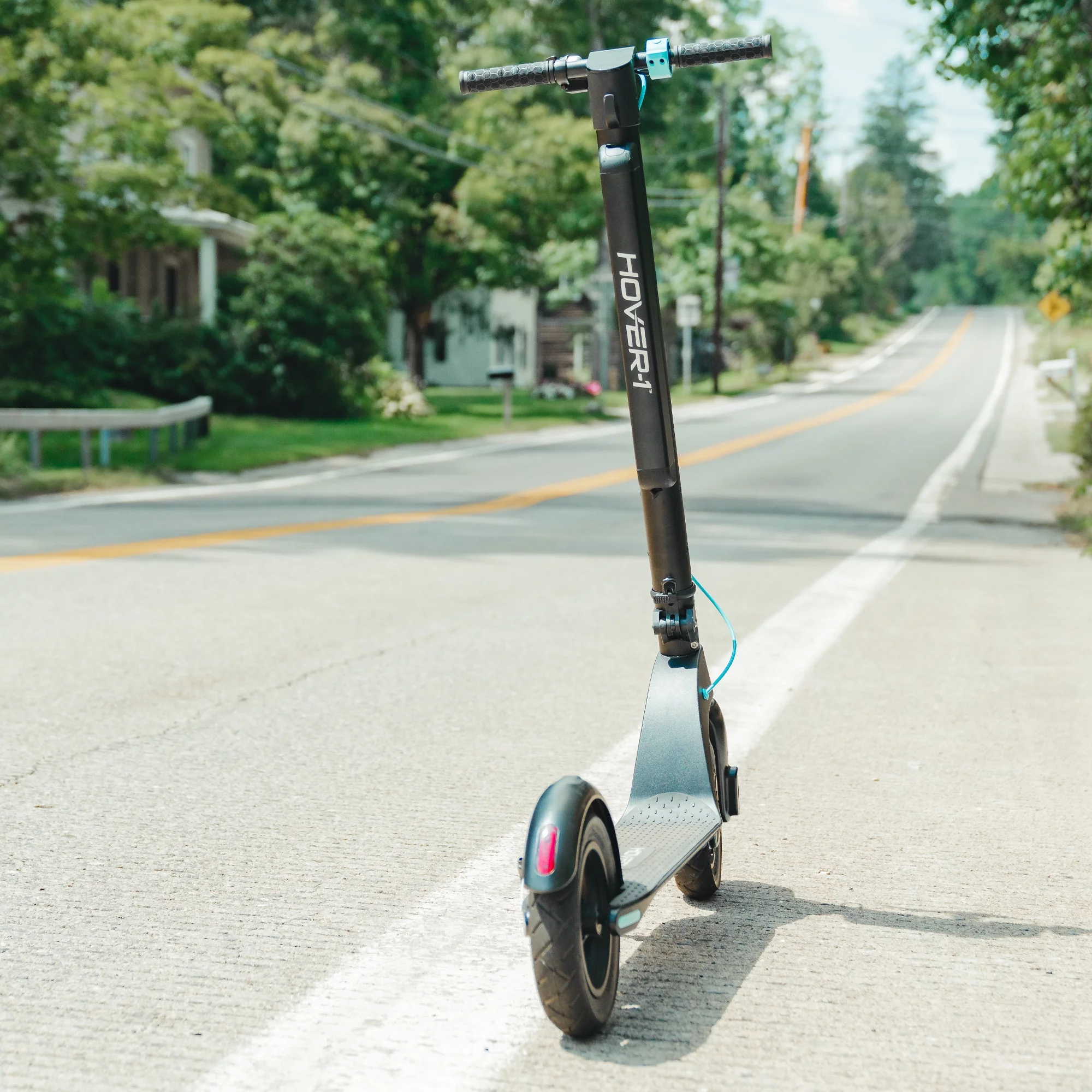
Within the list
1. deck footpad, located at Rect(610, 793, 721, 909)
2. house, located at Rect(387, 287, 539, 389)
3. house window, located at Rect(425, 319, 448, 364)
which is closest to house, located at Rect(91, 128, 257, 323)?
house, located at Rect(387, 287, 539, 389)

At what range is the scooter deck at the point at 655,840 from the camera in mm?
2834

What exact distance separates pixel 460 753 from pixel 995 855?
1858 mm

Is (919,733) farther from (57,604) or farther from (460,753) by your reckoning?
(57,604)

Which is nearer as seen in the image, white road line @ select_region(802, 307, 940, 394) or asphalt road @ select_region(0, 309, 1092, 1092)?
asphalt road @ select_region(0, 309, 1092, 1092)

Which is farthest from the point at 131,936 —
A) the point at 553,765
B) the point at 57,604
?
the point at 57,604

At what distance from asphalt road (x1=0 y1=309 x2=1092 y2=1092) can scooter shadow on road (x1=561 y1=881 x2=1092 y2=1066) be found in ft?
0.04

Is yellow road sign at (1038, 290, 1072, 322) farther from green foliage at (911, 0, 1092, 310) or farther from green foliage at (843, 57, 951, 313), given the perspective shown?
green foliage at (843, 57, 951, 313)

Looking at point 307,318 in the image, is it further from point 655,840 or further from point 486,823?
point 655,840

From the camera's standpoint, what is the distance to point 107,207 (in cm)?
2106

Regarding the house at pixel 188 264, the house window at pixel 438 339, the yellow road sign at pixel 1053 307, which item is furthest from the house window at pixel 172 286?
the yellow road sign at pixel 1053 307

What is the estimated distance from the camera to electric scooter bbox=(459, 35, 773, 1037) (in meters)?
2.63

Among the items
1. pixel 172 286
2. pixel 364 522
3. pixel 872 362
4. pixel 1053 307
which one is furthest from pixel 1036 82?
pixel 872 362

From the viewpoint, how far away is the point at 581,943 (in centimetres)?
263

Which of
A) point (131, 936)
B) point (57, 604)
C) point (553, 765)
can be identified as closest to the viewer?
point (131, 936)
